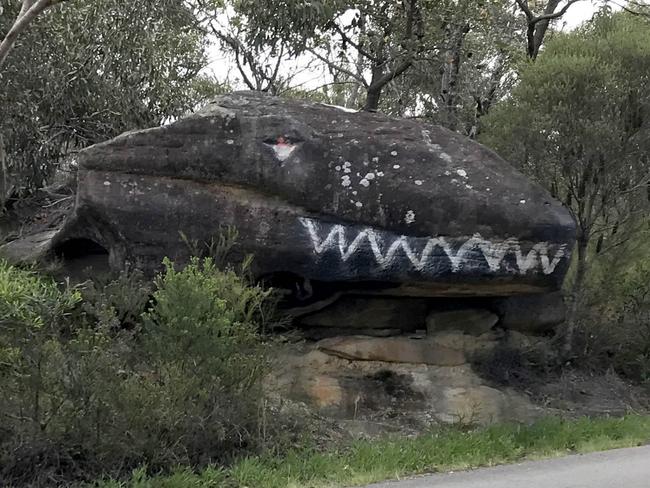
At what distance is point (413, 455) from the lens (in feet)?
22.6

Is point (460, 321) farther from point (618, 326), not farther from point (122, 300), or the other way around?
point (122, 300)

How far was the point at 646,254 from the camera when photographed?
11609 mm

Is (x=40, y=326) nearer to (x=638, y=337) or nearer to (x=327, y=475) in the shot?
(x=327, y=475)

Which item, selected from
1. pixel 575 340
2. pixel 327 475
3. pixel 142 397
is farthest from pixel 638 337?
pixel 142 397

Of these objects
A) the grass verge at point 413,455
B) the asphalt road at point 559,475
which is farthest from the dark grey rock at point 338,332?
the asphalt road at point 559,475

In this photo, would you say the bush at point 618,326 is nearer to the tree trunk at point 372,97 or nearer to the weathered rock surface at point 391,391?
the weathered rock surface at point 391,391

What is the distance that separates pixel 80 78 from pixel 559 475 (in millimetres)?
9753

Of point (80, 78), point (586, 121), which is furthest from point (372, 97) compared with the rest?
point (586, 121)

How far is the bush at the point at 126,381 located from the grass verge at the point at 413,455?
0.35 meters

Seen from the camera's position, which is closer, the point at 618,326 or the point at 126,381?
the point at 126,381

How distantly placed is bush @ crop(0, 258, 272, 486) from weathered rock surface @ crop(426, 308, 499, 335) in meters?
3.29

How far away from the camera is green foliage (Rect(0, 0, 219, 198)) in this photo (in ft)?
39.7

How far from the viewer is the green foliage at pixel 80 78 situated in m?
12.1

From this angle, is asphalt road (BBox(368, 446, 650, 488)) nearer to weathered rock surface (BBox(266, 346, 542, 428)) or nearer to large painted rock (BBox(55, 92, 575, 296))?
weathered rock surface (BBox(266, 346, 542, 428))
